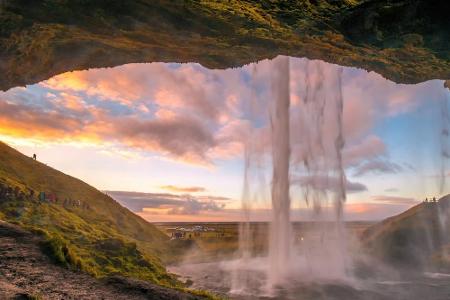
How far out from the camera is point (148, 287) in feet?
47.7

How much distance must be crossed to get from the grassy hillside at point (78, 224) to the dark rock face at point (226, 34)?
33.9ft

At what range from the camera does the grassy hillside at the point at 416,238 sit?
169 ft

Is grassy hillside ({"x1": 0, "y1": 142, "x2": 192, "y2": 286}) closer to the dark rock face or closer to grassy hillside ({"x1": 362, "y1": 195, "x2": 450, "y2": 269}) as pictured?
the dark rock face

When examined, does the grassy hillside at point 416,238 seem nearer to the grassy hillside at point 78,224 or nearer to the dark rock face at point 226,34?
the grassy hillside at point 78,224

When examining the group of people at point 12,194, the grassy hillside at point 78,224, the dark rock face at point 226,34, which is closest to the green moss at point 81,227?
the grassy hillside at point 78,224

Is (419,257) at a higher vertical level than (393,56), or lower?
lower

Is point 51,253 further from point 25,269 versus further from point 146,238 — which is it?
point 146,238

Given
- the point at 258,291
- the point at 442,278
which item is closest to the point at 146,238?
the point at 258,291

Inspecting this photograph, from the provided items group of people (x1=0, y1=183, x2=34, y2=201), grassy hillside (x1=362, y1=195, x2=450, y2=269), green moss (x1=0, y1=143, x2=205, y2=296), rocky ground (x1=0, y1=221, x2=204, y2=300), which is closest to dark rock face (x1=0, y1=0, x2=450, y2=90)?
green moss (x1=0, y1=143, x2=205, y2=296)

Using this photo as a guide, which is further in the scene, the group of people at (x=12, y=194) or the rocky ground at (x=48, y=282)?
the group of people at (x=12, y=194)

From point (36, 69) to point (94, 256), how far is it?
13.5 meters

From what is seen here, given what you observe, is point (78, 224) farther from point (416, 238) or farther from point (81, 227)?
point (416, 238)

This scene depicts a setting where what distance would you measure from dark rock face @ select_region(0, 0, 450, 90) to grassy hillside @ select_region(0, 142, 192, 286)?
1032 centimetres

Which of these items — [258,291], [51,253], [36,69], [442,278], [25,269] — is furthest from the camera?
[442,278]
